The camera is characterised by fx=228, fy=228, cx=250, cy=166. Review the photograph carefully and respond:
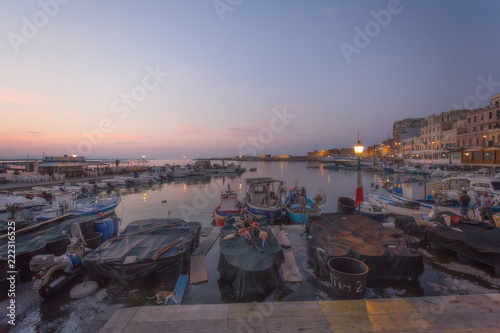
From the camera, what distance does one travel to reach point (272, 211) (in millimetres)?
17141

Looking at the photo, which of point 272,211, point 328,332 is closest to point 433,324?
point 328,332

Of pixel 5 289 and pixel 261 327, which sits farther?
pixel 5 289

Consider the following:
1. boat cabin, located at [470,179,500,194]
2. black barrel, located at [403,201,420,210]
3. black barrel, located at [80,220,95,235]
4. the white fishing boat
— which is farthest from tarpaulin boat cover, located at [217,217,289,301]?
boat cabin, located at [470,179,500,194]

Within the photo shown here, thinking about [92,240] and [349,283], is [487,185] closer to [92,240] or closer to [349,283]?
[349,283]

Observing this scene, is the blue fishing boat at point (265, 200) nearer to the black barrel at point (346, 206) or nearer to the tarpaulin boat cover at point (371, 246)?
the black barrel at point (346, 206)

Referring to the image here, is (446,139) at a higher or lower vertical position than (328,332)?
higher

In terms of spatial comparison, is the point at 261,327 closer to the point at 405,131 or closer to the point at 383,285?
the point at 383,285

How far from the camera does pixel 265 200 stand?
1978 cm

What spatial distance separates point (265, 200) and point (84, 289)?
14.6 meters

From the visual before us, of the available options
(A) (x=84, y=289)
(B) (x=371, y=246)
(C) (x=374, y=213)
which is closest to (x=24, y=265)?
(A) (x=84, y=289)

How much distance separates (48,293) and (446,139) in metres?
86.1

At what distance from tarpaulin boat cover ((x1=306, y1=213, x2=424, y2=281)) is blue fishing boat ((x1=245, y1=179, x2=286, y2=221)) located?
26.9 ft

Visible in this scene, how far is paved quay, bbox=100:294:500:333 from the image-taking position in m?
4.50

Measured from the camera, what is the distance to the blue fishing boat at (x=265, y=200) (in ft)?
57.3
